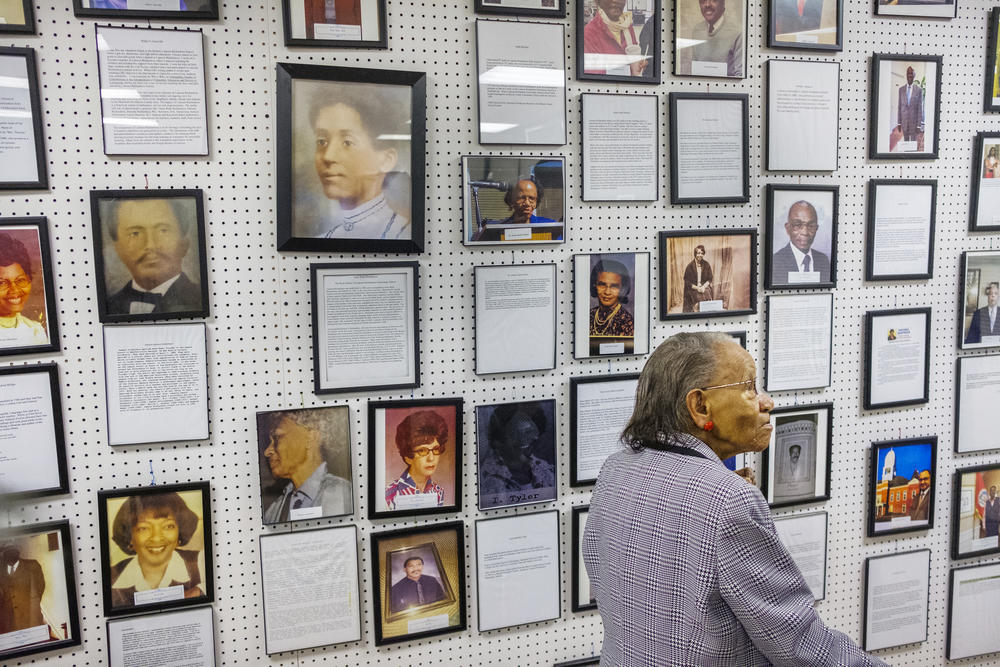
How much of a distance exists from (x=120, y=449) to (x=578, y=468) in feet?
3.98

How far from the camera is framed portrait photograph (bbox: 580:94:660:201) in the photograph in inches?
77.3

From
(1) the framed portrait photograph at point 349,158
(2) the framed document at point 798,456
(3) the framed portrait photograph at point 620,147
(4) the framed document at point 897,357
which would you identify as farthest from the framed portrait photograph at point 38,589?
(4) the framed document at point 897,357

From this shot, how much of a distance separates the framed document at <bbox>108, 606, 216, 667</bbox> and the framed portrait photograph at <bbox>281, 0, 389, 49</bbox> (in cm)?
148

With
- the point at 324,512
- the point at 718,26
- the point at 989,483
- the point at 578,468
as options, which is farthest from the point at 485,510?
the point at 989,483

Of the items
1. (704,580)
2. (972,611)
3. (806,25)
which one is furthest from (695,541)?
(972,611)

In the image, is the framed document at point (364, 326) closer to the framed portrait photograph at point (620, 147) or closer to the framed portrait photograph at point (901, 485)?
the framed portrait photograph at point (620, 147)

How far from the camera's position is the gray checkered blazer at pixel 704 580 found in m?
1.23

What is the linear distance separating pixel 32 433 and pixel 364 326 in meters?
0.81

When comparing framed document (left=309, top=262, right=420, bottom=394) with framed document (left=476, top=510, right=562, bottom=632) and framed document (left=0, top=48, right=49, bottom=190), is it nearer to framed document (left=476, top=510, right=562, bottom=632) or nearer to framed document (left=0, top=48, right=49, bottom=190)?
framed document (left=476, top=510, right=562, bottom=632)

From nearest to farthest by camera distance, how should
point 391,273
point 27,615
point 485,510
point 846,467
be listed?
point 27,615 < point 391,273 < point 485,510 < point 846,467

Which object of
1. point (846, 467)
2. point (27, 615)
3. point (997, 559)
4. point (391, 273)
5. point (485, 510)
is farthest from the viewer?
point (997, 559)

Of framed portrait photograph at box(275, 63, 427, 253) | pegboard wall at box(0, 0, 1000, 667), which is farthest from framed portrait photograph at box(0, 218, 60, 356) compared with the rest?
framed portrait photograph at box(275, 63, 427, 253)

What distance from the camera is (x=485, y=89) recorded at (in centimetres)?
187

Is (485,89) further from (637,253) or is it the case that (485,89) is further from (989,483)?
(989,483)
